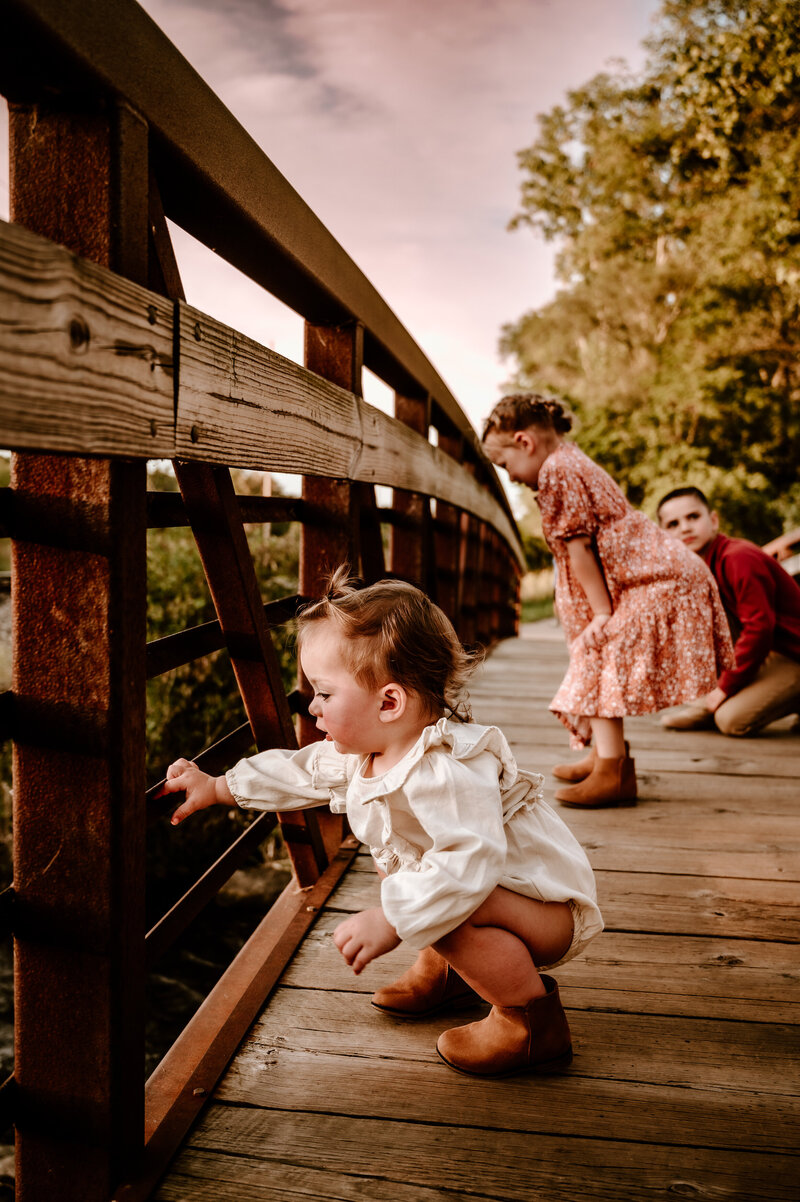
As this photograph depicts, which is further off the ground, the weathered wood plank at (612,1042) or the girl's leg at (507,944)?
the girl's leg at (507,944)

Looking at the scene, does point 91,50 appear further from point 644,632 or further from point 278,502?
point 644,632

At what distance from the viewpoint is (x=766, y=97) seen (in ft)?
35.9

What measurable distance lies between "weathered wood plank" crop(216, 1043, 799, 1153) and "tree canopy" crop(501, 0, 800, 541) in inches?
458

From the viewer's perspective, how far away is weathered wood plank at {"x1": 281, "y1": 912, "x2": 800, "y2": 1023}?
169 centimetres

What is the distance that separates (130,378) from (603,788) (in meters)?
2.14

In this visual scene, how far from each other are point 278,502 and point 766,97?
445 inches

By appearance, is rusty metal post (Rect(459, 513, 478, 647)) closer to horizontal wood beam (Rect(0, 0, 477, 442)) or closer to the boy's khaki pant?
the boy's khaki pant

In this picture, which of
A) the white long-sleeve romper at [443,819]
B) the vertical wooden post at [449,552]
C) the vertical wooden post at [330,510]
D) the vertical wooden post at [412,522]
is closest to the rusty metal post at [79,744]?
the white long-sleeve romper at [443,819]

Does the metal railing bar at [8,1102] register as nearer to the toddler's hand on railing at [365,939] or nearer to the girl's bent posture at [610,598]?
the toddler's hand on railing at [365,939]

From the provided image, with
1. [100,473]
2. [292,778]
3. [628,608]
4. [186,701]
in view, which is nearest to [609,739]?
[628,608]

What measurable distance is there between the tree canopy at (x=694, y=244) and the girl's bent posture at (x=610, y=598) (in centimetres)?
980

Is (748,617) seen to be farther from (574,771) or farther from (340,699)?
(340,699)

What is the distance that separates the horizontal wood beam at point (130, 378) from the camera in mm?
833

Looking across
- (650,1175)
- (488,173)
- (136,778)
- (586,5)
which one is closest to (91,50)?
(136,778)
